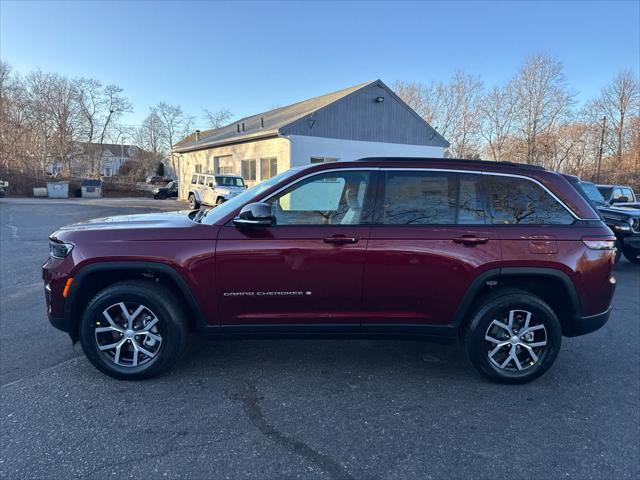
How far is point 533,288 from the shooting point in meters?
3.29

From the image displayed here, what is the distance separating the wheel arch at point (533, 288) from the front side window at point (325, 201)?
109 cm

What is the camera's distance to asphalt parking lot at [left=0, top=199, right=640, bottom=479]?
2223 mm

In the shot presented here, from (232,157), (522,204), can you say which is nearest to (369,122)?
(232,157)

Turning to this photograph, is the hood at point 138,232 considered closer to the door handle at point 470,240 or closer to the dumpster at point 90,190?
the door handle at point 470,240

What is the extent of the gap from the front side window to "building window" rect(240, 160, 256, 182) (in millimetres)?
18773

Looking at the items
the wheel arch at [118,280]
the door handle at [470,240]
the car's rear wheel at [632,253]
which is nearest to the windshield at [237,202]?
the wheel arch at [118,280]

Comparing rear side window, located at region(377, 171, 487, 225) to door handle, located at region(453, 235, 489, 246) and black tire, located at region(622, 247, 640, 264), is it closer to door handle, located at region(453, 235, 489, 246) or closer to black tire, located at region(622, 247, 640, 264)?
door handle, located at region(453, 235, 489, 246)

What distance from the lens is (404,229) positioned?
9.87 feet

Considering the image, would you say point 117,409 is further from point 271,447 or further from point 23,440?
point 271,447

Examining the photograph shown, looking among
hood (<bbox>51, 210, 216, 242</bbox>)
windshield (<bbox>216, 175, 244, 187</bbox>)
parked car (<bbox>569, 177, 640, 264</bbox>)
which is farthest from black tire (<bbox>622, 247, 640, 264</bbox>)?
windshield (<bbox>216, 175, 244, 187</bbox>)

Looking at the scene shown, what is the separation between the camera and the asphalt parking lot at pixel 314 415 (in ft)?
7.29

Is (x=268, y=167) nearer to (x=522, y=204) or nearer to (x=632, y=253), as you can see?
(x=632, y=253)

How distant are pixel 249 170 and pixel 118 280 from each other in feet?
63.6

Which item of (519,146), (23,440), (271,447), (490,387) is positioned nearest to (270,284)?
(271,447)
